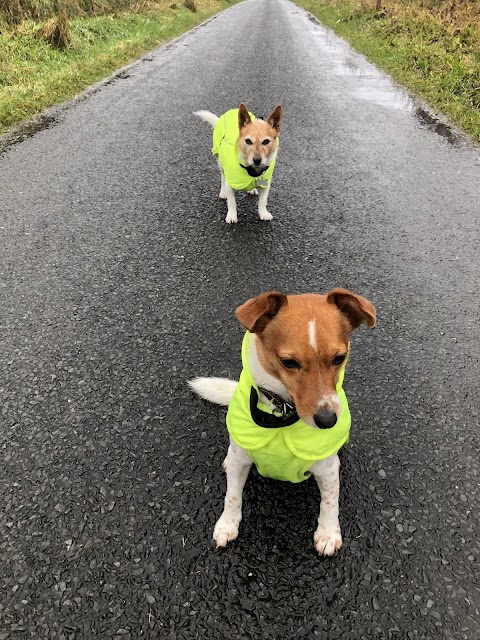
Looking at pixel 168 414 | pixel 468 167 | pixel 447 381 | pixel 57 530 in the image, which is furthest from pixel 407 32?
pixel 57 530

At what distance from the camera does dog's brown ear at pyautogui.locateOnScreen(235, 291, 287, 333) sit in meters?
1.99

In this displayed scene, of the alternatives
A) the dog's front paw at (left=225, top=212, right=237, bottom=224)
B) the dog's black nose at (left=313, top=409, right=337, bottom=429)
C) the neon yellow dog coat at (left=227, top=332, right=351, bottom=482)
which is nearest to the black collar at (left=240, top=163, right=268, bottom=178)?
the dog's front paw at (left=225, top=212, right=237, bottom=224)

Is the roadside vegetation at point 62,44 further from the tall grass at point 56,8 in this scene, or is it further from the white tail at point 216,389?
the white tail at point 216,389

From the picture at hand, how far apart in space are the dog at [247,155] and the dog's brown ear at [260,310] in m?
2.92

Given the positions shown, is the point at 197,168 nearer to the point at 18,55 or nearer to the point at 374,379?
the point at 374,379

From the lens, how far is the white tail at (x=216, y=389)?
282cm

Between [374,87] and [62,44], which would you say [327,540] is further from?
[62,44]

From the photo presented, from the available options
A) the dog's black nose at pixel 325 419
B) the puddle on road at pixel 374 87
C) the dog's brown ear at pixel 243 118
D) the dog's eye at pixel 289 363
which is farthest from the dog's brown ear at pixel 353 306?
the puddle on road at pixel 374 87

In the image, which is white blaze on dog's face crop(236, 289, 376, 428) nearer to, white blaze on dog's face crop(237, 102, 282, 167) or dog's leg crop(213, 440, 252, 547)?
dog's leg crop(213, 440, 252, 547)

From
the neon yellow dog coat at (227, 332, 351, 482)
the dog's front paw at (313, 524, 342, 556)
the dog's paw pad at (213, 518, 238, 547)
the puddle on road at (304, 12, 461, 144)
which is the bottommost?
the puddle on road at (304, 12, 461, 144)

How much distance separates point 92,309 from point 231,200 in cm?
196

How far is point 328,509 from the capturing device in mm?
2225

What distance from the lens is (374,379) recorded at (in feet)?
10.4

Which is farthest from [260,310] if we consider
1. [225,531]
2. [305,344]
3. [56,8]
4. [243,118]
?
[56,8]
